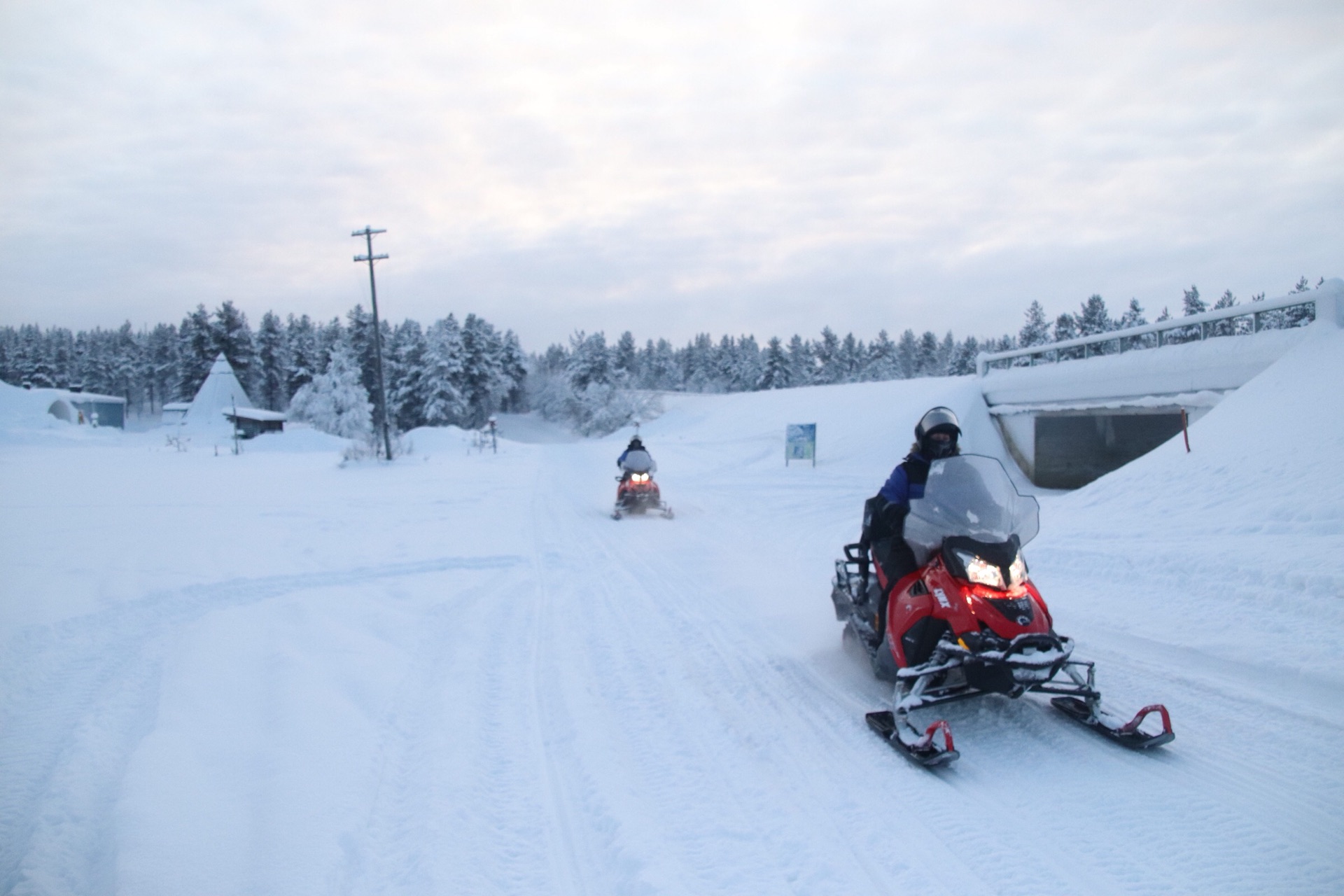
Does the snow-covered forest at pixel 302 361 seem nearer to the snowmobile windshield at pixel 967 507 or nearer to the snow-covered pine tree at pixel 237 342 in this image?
the snow-covered pine tree at pixel 237 342

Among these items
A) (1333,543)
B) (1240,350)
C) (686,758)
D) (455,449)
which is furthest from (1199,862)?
(455,449)

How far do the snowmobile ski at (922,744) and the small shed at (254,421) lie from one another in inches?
2226

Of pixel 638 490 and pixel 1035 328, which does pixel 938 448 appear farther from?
pixel 1035 328

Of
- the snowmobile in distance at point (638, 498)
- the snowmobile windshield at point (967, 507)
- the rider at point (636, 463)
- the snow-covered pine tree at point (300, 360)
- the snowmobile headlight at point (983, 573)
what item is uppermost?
the snow-covered pine tree at point (300, 360)

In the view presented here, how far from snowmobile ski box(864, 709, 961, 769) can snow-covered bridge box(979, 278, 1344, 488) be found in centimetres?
1267

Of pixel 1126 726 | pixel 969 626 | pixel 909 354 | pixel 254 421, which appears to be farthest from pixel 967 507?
pixel 909 354

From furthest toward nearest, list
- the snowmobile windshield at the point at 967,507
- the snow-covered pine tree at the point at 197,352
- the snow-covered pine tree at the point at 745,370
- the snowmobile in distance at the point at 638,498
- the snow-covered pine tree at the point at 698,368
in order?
the snow-covered pine tree at the point at 698,368 → the snow-covered pine tree at the point at 745,370 → the snow-covered pine tree at the point at 197,352 → the snowmobile in distance at the point at 638,498 → the snowmobile windshield at the point at 967,507

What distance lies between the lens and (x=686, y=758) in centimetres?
444

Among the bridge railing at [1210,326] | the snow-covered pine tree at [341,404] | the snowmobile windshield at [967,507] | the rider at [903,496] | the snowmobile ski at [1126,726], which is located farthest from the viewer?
the snow-covered pine tree at [341,404]

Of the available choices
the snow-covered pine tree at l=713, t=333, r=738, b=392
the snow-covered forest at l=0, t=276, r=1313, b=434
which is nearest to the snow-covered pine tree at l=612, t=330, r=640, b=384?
the snow-covered forest at l=0, t=276, r=1313, b=434

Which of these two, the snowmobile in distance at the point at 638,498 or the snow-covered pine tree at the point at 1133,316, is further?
the snow-covered pine tree at the point at 1133,316

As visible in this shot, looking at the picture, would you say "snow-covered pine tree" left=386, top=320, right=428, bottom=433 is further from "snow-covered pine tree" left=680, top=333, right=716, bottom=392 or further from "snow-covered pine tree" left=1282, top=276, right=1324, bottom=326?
"snow-covered pine tree" left=1282, top=276, right=1324, bottom=326

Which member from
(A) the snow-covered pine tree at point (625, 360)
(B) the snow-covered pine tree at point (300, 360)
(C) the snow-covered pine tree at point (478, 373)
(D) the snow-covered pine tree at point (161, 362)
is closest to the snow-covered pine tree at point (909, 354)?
(A) the snow-covered pine tree at point (625, 360)

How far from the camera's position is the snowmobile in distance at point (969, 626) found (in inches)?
170
